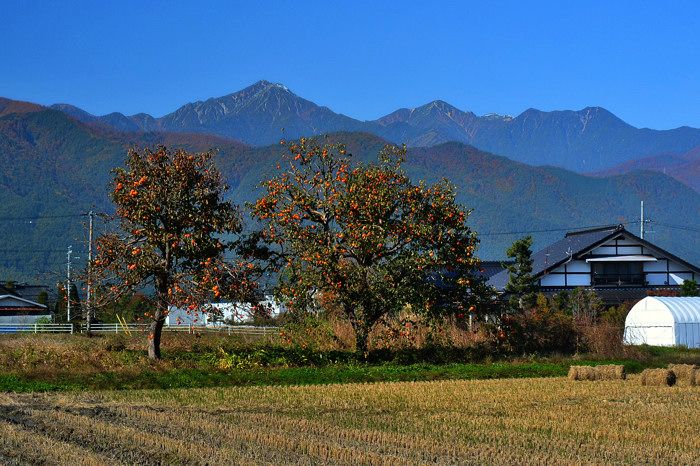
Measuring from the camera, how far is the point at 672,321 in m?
43.6

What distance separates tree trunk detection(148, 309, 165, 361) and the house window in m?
36.2

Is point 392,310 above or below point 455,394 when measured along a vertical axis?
above

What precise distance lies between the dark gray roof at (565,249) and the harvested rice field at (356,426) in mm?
34741

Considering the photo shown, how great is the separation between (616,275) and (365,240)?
3320 centimetres

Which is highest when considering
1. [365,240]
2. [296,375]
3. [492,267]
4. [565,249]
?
[565,249]

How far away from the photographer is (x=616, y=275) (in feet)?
196

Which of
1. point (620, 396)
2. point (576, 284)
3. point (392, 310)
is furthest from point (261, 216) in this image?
point (576, 284)

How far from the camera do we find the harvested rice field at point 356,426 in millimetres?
13680

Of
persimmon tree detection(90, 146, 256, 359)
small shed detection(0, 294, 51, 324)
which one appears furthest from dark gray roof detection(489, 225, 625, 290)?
small shed detection(0, 294, 51, 324)

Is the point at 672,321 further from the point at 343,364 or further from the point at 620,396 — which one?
the point at 620,396

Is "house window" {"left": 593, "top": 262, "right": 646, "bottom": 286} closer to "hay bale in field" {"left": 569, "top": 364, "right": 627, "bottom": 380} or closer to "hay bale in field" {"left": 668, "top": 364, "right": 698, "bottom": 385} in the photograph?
"hay bale in field" {"left": 569, "top": 364, "right": 627, "bottom": 380}

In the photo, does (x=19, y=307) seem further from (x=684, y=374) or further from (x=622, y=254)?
(x=684, y=374)

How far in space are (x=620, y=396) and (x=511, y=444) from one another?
8.18 metres

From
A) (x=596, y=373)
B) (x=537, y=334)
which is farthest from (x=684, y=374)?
(x=537, y=334)
